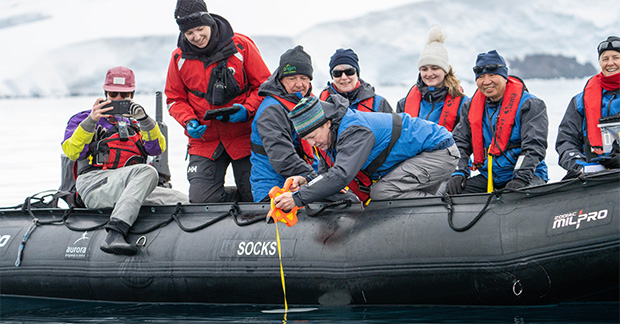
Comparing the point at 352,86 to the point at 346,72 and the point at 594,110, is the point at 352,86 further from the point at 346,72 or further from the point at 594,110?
the point at 594,110

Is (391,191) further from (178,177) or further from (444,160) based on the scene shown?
(178,177)

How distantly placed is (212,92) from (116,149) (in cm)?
80

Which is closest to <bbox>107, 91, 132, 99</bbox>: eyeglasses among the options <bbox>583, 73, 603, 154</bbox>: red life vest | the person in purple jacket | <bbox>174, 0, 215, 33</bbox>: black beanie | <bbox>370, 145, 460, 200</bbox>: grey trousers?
the person in purple jacket

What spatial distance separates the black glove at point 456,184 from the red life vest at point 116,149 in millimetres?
2241

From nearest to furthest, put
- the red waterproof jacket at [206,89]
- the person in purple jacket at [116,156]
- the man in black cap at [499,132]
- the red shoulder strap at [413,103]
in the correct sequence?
the man in black cap at [499,132] < the person in purple jacket at [116,156] < the red waterproof jacket at [206,89] < the red shoulder strap at [413,103]

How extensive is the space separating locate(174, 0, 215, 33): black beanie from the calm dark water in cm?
195

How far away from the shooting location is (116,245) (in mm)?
5219

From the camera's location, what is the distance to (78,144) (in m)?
5.34

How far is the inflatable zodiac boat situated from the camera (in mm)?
A: 4172

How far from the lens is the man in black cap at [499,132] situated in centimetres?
518

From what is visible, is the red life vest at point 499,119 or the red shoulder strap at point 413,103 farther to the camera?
the red shoulder strap at point 413,103

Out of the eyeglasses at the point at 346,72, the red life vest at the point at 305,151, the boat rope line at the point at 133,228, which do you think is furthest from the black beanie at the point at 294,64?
the boat rope line at the point at 133,228

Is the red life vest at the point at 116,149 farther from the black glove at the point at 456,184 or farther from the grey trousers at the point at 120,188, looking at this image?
the black glove at the point at 456,184

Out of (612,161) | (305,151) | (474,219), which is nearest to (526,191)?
(474,219)
